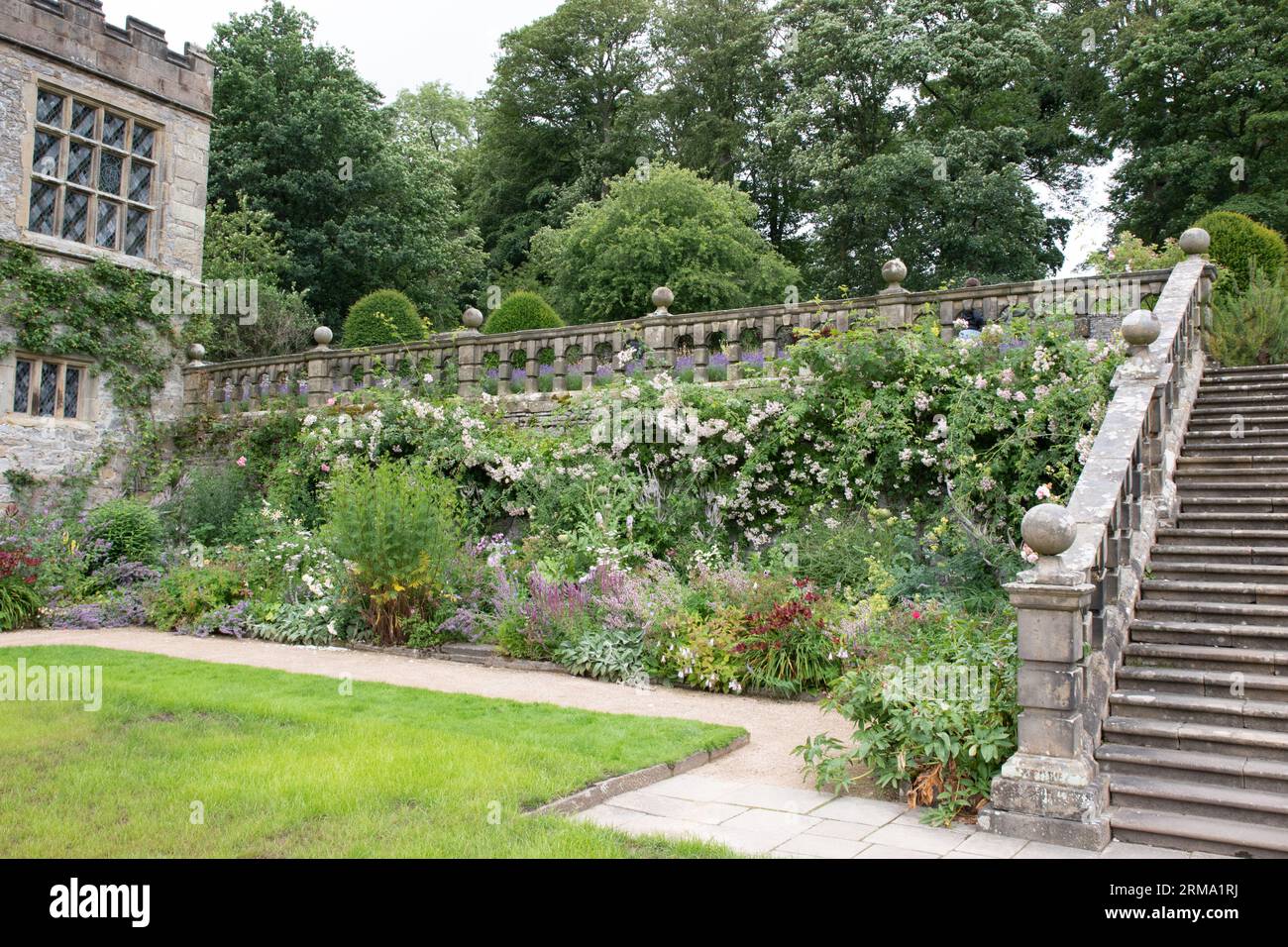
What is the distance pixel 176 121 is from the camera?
1798cm

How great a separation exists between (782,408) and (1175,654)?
5.83 m

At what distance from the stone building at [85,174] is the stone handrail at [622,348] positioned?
2027 millimetres

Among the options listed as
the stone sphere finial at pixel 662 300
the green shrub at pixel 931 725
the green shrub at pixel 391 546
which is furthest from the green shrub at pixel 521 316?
the green shrub at pixel 931 725

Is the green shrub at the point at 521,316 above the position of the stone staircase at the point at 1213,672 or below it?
above

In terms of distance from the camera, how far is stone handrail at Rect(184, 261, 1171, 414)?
11.2 metres

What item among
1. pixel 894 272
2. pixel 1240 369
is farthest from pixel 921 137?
pixel 1240 369

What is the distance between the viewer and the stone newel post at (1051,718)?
5023mm

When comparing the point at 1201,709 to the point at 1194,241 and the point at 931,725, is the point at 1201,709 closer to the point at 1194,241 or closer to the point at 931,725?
the point at 931,725

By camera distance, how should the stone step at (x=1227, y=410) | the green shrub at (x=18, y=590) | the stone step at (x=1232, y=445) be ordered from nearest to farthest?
1. the stone step at (x=1232, y=445)
2. the stone step at (x=1227, y=410)
3. the green shrub at (x=18, y=590)

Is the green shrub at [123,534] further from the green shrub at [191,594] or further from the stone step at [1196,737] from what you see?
the stone step at [1196,737]

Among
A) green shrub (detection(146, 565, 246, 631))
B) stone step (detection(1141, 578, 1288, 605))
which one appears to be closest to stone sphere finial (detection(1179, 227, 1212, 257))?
stone step (detection(1141, 578, 1288, 605))

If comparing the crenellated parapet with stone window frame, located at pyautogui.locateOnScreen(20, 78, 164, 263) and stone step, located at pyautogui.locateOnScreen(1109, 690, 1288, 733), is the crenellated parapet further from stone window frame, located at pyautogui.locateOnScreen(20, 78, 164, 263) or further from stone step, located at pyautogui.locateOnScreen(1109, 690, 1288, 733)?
stone step, located at pyautogui.locateOnScreen(1109, 690, 1288, 733)
